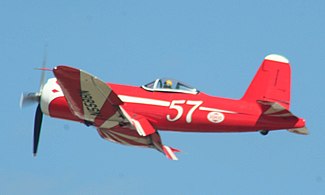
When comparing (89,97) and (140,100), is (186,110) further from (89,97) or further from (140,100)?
(89,97)

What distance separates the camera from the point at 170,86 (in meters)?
26.0

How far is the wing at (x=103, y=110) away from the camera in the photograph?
24.5 m

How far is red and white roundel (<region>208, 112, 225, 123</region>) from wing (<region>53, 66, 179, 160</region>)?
152 cm

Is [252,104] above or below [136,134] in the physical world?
above

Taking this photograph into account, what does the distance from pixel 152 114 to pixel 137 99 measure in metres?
0.65

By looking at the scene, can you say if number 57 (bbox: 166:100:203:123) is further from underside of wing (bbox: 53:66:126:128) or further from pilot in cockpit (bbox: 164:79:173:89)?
underside of wing (bbox: 53:66:126:128)

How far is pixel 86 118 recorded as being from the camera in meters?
26.0

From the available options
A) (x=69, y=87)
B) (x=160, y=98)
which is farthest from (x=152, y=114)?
(x=69, y=87)

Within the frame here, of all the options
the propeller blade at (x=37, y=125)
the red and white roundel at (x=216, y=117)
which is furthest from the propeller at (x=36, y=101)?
the red and white roundel at (x=216, y=117)

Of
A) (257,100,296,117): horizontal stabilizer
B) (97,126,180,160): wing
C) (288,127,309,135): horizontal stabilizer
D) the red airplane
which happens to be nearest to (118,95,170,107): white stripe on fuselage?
the red airplane

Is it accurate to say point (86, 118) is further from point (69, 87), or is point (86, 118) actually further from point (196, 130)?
point (196, 130)

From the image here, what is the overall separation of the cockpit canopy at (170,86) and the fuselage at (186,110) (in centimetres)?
12

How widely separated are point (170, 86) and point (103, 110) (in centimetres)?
211

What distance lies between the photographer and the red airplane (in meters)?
25.0
